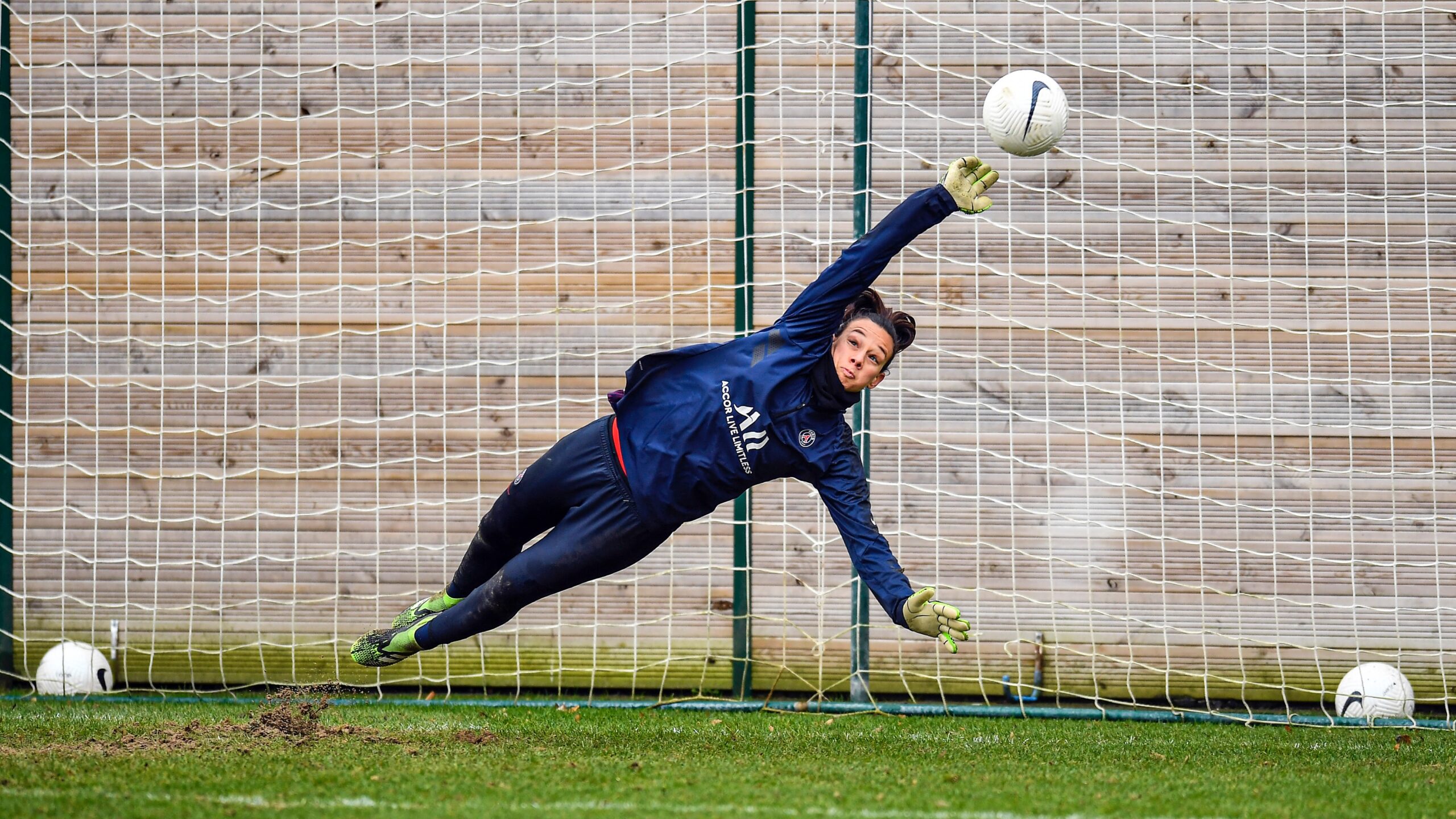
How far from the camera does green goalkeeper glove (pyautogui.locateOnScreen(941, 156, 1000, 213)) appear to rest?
3.90 meters

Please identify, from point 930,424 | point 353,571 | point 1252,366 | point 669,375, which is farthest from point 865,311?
point 353,571

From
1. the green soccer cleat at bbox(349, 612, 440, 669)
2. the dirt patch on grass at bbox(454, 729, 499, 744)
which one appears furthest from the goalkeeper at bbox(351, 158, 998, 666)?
the dirt patch on grass at bbox(454, 729, 499, 744)

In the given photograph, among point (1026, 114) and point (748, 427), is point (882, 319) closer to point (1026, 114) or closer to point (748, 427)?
point (748, 427)

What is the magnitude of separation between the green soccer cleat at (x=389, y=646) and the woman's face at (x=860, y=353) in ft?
5.59

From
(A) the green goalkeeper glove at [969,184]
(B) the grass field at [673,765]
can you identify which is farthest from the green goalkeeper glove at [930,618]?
(A) the green goalkeeper glove at [969,184]

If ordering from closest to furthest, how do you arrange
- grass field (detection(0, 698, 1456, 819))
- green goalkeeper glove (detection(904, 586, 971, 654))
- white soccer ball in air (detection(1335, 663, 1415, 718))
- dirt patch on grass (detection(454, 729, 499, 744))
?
grass field (detection(0, 698, 1456, 819)) < green goalkeeper glove (detection(904, 586, 971, 654)) < dirt patch on grass (detection(454, 729, 499, 744)) < white soccer ball in air (detection(1335, 663, 1415, 718))

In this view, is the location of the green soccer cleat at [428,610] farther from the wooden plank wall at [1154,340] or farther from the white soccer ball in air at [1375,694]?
the white soccer ball in air at [1375,694]

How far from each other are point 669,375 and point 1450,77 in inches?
153

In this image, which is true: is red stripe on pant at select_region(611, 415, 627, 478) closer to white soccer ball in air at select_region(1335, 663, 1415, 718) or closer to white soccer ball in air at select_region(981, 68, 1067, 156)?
white soccer ball in air at select_region(981, 68, 1067, 156)

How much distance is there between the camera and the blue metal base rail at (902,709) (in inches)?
203

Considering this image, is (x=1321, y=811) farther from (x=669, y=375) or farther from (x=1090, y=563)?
(x=669, y=375)

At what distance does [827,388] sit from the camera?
412cm

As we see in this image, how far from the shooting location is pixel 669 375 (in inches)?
166

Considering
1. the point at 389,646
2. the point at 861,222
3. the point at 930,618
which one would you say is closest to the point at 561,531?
the point at 389,646
